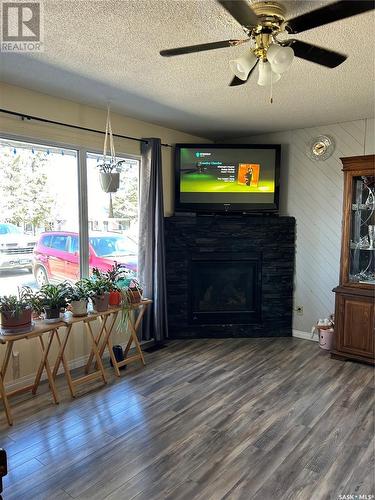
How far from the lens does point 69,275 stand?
11.1 feet

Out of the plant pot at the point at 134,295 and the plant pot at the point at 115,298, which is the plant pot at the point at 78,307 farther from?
the plant pot at the point at 134,295

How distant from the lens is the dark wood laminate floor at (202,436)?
1871 mm

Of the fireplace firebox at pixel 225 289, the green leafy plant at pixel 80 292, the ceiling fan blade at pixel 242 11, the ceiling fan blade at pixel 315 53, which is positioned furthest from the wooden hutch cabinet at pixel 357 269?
the green leafy plant at pixel 80 292

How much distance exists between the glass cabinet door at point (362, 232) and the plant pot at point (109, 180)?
2394mm

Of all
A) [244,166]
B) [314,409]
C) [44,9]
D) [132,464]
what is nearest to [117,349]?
[132,464]

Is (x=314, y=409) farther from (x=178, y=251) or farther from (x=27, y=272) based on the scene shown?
(x=27, y=272)

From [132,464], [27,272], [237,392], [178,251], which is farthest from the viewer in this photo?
[178,251]

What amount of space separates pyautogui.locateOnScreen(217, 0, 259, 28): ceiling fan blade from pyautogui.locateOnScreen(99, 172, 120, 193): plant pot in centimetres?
180

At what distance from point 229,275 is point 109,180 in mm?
2044

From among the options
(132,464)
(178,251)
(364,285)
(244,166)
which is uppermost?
(244,166)

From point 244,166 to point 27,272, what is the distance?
269 cm

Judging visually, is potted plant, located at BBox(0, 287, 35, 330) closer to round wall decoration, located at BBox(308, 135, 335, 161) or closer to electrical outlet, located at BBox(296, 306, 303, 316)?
electrical outlet, located at BBox(296, 306, 303, 316)

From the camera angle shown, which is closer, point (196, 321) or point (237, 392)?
point (237, 392)

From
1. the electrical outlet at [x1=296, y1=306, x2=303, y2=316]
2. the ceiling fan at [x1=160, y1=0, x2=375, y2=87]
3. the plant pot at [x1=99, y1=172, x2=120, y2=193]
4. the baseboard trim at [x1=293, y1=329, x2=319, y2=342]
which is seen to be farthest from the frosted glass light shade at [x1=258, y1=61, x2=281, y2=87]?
the baseboard trim at [x1=293, y1=329, x2=319, y2=342]
